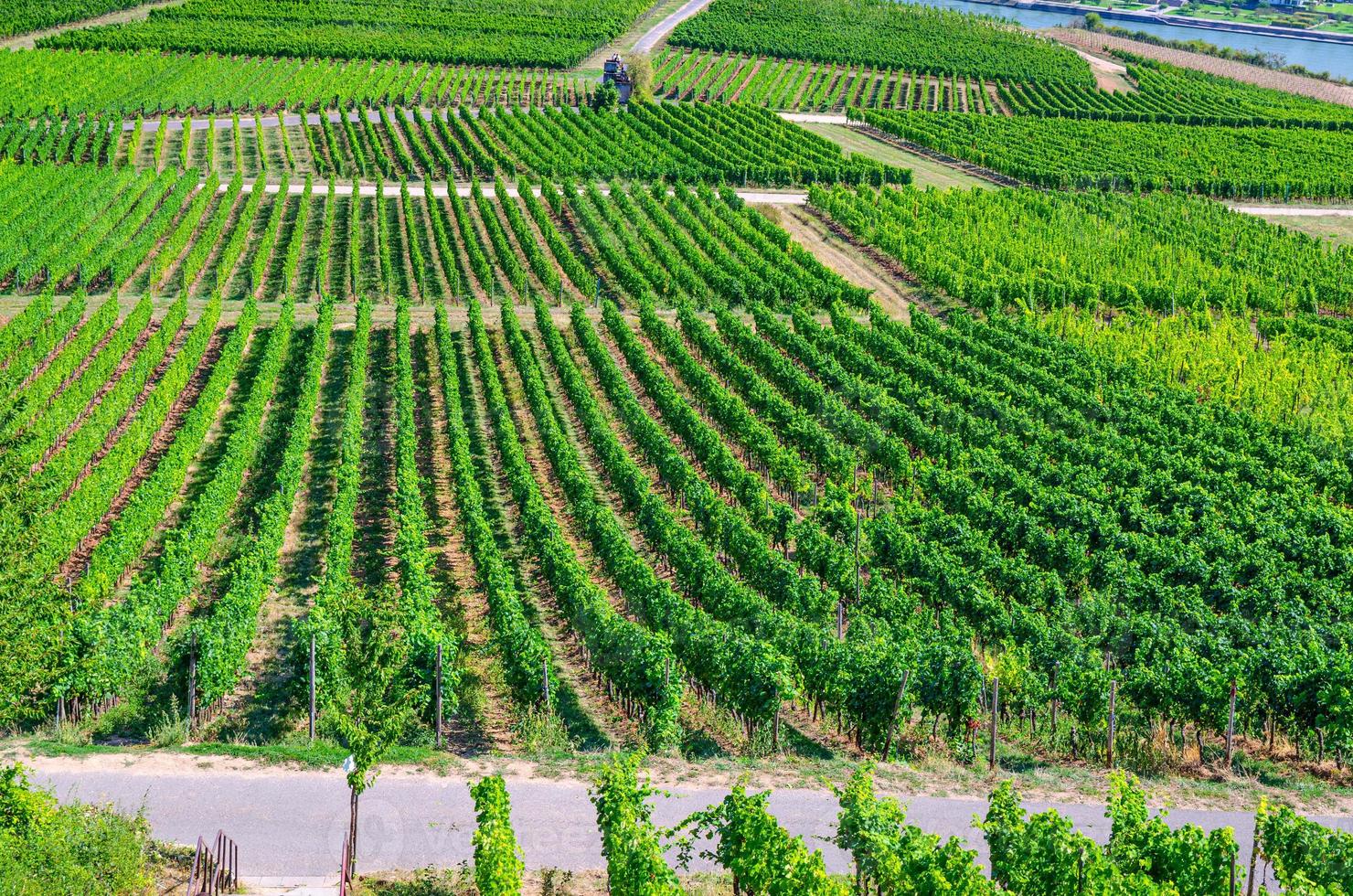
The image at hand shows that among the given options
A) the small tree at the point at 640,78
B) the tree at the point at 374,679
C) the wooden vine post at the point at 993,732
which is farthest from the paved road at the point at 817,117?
the wooden vine post at the point at 993,732

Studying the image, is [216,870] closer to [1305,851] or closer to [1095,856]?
[1095,856]

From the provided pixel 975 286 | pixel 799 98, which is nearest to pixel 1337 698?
pixel 975 286

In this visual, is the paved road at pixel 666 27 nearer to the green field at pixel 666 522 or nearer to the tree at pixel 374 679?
the green field at pixel 666 522

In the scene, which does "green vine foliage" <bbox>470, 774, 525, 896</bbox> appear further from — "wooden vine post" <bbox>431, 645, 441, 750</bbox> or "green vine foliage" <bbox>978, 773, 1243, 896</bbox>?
"green vine foliage" <bbox>978, 773, 1243, 896</bbox>

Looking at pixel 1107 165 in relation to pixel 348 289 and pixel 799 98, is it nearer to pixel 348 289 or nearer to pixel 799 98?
pixel 799 98

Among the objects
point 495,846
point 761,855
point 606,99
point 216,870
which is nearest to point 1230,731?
point 761,855

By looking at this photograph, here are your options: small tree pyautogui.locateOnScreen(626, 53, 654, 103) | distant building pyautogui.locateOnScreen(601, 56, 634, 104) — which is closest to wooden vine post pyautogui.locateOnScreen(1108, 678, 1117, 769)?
distant building pyautogui.locateOnScreen(601, 56, 634, 104)

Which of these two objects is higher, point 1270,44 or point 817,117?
point 1270,44
